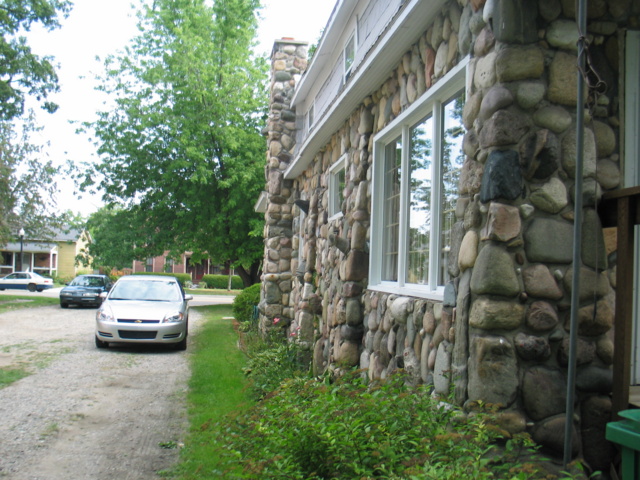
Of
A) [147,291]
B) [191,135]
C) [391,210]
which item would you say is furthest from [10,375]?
[191,135]

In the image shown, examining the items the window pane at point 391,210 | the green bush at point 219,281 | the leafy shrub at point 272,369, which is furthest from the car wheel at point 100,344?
the green bush at point 219,281

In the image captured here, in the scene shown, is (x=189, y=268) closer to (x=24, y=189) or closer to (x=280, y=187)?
(x=24, y=189)

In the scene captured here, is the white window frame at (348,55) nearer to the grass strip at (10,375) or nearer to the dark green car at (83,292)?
the grass strip at (10,375)

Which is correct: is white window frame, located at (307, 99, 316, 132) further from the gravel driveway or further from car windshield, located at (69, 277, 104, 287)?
car windshield, located at (69, 277, 104, 287)

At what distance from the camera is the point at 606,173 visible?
3.62 m

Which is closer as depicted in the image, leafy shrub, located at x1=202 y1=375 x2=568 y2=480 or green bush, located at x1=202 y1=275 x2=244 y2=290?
leafy shrub, located at x1=202 y1=375 x2=568 y2=480

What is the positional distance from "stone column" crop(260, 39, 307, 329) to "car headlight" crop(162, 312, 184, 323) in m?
1.89

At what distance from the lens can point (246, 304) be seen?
17.2 meters

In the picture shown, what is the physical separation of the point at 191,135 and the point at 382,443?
1985 cm

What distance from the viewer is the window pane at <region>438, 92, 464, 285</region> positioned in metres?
4.52

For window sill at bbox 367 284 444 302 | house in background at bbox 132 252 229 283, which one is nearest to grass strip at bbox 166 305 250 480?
window sill at bbox 367 284 444 302

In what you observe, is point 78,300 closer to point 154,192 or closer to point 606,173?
point 154,192

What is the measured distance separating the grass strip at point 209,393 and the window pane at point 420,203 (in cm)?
200

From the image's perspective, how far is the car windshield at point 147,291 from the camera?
13117mm
